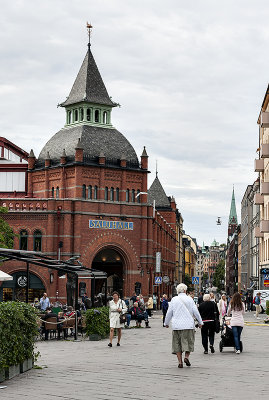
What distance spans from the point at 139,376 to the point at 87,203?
43.7 m

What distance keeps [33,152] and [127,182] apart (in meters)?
9.78

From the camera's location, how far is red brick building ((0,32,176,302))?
55000mm

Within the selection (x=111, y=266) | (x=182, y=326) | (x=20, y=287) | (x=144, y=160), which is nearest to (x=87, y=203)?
→ (x=144, y=160)

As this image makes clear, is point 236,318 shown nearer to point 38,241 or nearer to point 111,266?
point 38,241

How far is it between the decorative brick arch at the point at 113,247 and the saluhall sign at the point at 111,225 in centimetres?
59

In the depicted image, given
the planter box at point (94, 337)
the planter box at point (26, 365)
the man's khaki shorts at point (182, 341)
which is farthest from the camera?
the planter box at point (94, 337)

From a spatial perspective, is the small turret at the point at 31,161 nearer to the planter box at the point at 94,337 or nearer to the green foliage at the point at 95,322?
the green foliage at the point at 95,322

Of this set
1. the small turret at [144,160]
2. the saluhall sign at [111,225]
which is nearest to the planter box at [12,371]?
the saluhall sign at [111,225]

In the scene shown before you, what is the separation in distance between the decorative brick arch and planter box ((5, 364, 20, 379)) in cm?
4231

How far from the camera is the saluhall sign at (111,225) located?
56.2m

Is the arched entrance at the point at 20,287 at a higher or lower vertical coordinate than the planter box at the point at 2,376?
higher

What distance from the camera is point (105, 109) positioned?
205 ft

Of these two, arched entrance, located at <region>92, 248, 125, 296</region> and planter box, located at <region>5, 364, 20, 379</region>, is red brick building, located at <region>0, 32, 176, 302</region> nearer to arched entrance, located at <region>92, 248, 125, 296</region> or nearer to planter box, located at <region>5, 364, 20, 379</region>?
arched entrance, located at <region>92, 248, 125, 296</region>

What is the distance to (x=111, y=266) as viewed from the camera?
61.2 m
